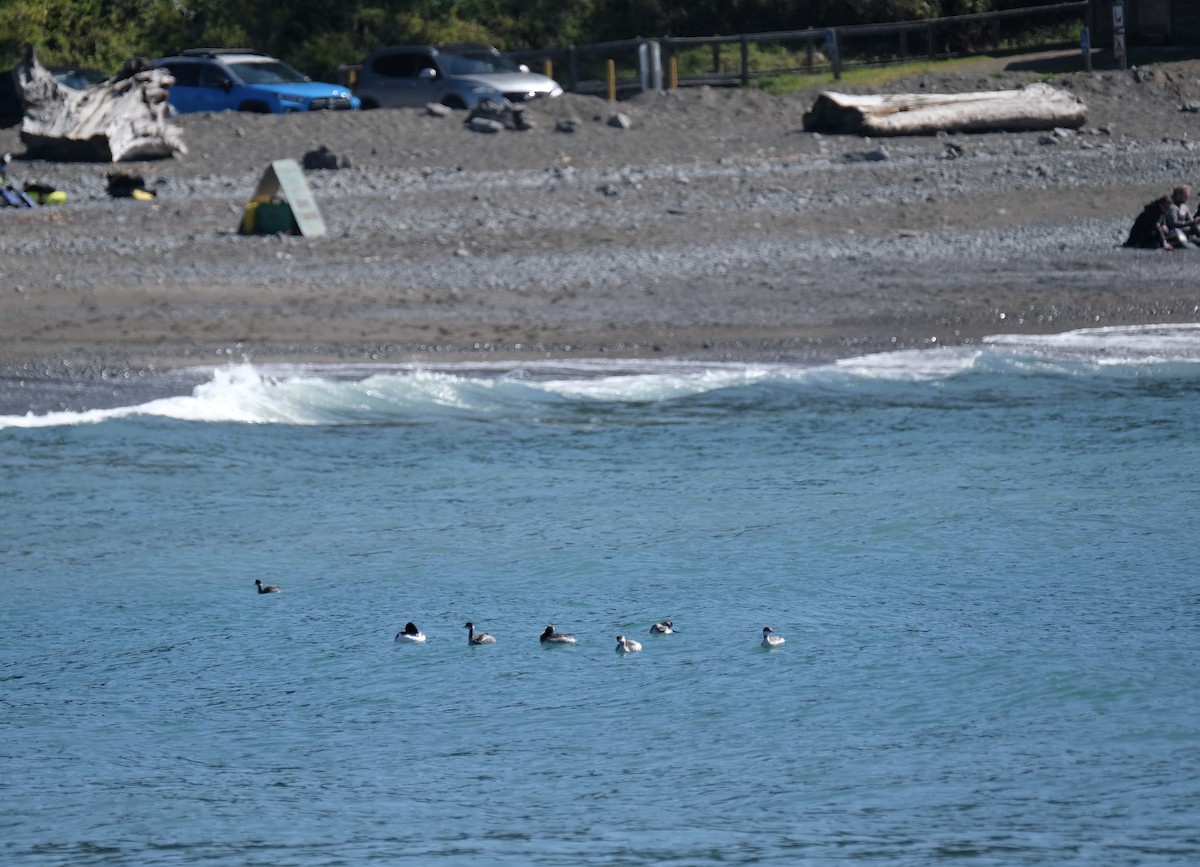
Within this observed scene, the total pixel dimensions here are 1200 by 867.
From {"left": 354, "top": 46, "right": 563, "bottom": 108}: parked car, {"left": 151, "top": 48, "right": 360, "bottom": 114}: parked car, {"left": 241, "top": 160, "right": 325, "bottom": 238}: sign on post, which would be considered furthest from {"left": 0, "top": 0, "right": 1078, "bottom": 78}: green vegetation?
{"left": 241, "top": 160, "right": 325, "bottom": 238}: sign on post

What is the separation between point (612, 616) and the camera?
7.81 meters

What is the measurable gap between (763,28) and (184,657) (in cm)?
2994

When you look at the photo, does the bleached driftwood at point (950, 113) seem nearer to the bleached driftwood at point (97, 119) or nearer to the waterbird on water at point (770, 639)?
the bleached driftwood at point (97, 119)

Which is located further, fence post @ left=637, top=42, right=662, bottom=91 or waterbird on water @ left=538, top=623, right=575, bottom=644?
fence post @ left=637, top=42, right=662, bottom=91

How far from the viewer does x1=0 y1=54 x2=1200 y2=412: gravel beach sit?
1341cm

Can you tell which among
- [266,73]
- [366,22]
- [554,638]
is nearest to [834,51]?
[266,73]

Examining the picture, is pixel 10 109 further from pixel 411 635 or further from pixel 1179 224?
pixel 411 635

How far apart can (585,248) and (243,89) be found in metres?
12.4

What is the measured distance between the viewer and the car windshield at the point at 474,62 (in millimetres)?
28438

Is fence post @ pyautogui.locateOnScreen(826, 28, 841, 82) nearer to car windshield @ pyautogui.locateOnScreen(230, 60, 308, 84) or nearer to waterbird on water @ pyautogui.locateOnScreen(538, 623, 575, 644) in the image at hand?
car windshield @ pyautogui.locateOnScreen(230, 60, 308, 84)

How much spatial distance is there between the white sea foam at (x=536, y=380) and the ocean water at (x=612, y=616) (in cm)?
4

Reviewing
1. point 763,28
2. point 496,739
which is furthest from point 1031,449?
point 763,28

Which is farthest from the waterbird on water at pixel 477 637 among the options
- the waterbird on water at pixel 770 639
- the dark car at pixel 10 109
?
the dark car at pixel 10 109

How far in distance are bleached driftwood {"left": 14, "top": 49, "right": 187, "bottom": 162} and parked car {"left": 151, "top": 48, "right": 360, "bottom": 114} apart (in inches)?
172
